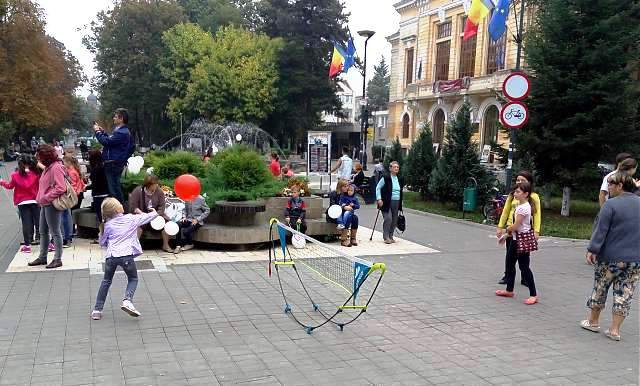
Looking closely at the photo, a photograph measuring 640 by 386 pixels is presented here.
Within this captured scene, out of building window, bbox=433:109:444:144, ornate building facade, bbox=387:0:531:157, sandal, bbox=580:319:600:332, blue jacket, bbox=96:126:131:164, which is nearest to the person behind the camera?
sandal, bbox=580:319:600:332

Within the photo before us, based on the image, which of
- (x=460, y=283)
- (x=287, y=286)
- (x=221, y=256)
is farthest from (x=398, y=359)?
(x=221, y=256)

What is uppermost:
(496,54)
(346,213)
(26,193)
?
(496,54)

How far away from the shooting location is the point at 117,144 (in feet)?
29.5

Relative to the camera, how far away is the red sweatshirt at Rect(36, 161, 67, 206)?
7887 mm

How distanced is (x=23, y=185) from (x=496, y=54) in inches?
1405

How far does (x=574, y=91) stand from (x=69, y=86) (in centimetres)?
5362

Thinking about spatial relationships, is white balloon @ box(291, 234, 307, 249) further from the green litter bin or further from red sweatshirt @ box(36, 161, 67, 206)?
the green litter bin

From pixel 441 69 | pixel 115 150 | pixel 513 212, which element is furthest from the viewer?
pixel 441 69

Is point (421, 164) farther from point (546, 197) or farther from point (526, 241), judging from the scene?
point (526, 241)

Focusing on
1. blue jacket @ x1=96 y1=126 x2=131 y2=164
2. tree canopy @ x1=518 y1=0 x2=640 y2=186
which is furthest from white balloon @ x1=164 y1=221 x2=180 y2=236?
tree canopy @ x1=518 y1=0 x2=640 y2=186

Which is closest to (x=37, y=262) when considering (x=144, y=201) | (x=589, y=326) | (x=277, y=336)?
(x=144, y=201)

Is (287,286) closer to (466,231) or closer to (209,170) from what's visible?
(209,170)

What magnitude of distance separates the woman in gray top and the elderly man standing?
685cm

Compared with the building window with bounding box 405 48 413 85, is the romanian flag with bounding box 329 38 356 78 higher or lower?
lower
